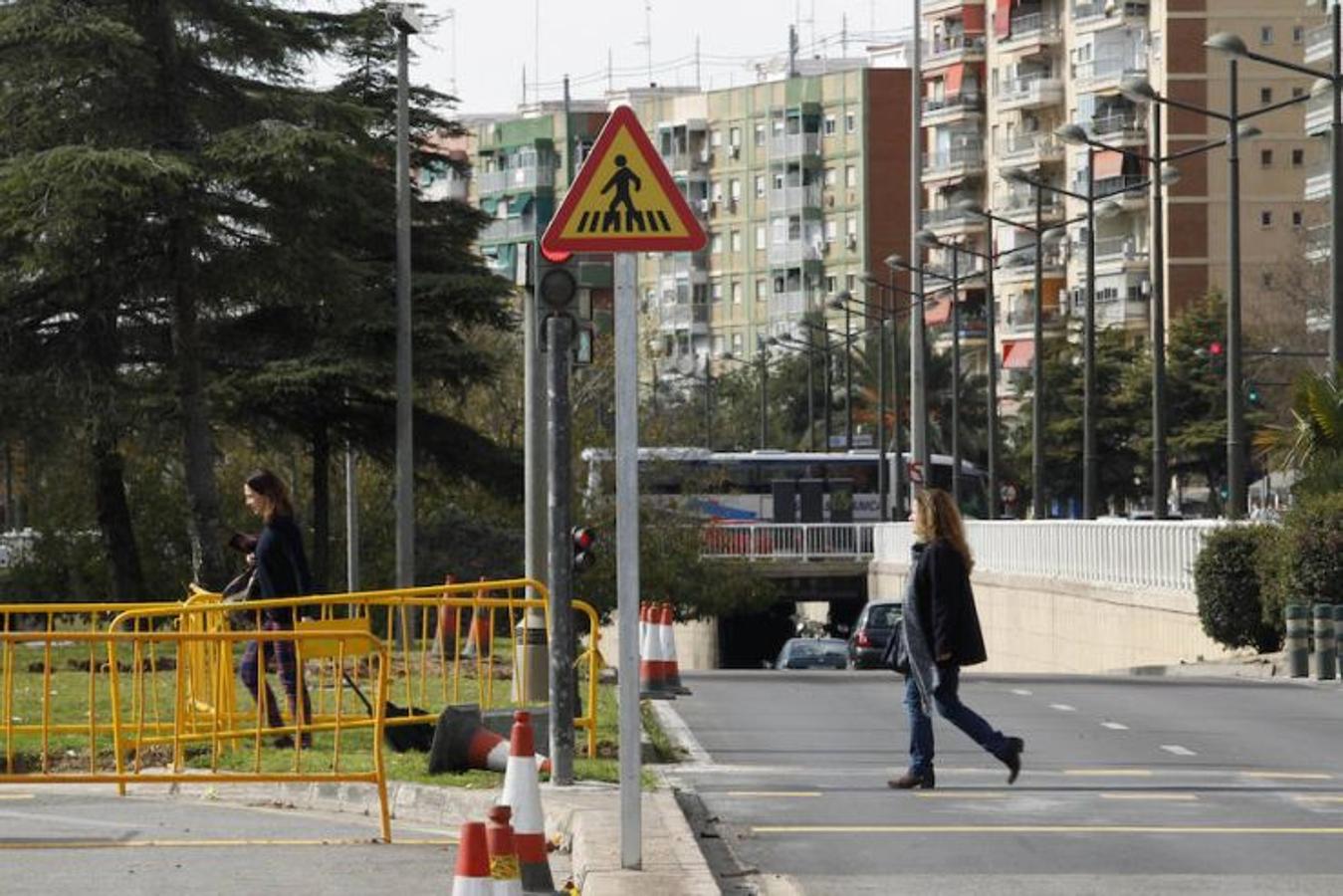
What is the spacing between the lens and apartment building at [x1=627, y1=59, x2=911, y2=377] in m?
130

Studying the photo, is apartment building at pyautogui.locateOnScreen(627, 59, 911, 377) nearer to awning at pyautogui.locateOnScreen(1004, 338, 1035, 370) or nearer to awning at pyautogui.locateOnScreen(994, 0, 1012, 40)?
awning at pyautogui.locateOnScreen(1004, 338, 1035, 370)

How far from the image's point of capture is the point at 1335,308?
36.6 m

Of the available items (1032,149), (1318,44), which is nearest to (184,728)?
(1318,44)

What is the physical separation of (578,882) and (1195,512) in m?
92.4

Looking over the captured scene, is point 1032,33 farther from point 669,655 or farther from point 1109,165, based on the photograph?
point 669,655

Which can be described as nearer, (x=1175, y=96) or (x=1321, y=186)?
(x=1321, y=186)

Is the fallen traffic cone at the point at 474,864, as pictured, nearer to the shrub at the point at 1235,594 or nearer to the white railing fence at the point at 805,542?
the shrub at the point at 1235,594

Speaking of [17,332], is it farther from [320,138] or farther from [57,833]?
[57,833]

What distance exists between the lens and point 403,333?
43.7 metres

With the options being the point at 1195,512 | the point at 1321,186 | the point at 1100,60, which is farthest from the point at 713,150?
the point at 1321,186

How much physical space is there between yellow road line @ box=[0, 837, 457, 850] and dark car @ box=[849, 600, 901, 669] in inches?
1330

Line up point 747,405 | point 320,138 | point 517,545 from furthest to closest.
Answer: point 747,405 → point 517,545 → point 320,138

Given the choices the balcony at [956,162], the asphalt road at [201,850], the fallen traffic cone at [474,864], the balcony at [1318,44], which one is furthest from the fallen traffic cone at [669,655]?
the balcony at [956,162]

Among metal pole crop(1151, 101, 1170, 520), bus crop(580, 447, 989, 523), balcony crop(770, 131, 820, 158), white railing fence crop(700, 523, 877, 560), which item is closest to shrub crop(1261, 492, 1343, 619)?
metal pole crop(1151, 101, 1170, 520)
